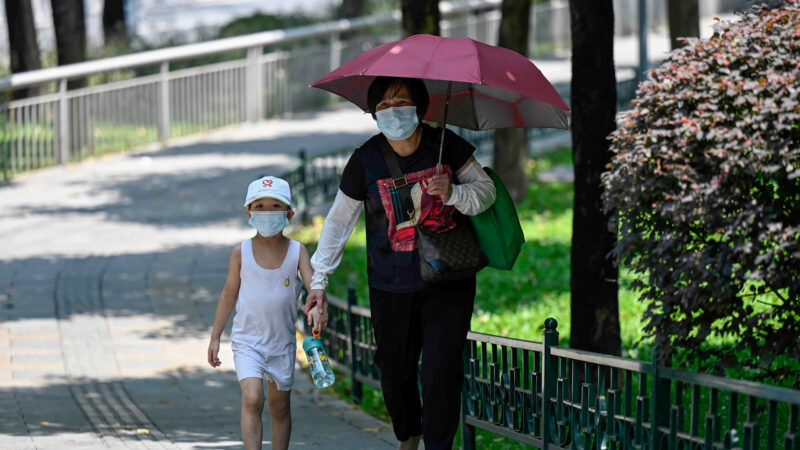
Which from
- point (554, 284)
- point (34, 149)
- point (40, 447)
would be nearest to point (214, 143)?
point (34, 149)

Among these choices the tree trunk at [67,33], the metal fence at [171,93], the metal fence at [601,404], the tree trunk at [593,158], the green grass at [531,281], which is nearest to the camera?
the metal fence at [601,404]

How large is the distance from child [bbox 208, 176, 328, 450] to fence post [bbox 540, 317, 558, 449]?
3.86 ft

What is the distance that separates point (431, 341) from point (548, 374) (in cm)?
70

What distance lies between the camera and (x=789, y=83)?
4.89 m

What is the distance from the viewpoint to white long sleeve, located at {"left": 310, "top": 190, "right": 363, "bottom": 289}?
562cm

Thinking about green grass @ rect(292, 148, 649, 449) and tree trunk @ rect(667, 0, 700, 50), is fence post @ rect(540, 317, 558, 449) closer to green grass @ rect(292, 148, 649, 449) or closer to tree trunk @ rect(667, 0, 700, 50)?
green grass @ rect(292, 148, 649, 449)

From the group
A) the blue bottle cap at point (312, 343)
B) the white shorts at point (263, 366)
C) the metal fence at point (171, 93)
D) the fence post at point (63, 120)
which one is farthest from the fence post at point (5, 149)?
the blue bottle cap at point (312, 343)

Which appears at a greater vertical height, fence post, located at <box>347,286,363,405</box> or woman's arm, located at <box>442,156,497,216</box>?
woman's arm, located at <box>442,156,497,216</box>

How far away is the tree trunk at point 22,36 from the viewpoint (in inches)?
748

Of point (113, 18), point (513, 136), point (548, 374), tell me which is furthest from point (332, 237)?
point (113, 18)

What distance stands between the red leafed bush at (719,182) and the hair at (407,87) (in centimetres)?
89

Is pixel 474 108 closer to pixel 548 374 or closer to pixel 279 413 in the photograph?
pixel 548 374

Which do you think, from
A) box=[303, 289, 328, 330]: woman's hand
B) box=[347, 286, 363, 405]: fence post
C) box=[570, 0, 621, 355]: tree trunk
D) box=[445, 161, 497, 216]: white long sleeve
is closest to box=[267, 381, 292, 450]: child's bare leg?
box=[303, 289, 328, 330]: woman's hand

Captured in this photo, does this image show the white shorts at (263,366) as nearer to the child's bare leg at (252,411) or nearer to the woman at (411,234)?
the child's bare leg at (252,411)
